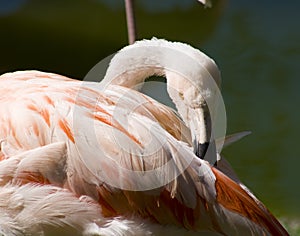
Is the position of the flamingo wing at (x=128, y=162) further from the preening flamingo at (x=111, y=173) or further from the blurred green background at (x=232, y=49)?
the blurred green background at (x=232, y=49)

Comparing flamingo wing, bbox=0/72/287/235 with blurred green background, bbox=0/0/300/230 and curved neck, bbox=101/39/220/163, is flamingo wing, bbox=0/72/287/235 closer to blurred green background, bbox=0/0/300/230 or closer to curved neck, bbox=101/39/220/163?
curved neck, bbox=101/39/220/163

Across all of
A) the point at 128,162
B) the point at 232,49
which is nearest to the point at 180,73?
the point at 128,162

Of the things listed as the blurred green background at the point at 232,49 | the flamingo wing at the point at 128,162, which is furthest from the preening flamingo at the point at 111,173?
the blurred green background at the point at 232,49

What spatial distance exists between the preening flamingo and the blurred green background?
4.33 ft

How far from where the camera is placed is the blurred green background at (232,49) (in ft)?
14.3

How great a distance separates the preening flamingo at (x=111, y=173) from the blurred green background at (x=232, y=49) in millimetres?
1318

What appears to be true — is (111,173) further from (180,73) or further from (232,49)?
(232,49)

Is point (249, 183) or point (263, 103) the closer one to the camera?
point (249, 183)

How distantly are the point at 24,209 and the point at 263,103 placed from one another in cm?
239

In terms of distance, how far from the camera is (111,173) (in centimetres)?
265

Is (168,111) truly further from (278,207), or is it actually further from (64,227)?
(278,207)

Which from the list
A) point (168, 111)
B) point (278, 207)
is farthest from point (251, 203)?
point (278, 207)

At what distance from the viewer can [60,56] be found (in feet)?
18.2

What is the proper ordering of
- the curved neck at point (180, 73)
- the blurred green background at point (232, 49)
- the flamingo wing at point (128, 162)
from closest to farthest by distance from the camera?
Result: 1. the flamingo wing at point (128, 162)
2. the curved neck at point (180, 73)
3. the blurred green background at point (232, 49)
